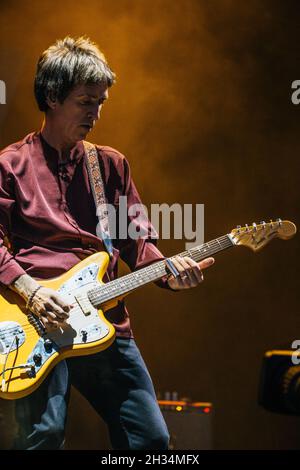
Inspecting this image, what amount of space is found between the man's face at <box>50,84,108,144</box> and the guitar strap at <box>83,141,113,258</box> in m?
0.11

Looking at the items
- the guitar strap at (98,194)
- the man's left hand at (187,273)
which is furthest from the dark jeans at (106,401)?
the guitar strap at (98,194)

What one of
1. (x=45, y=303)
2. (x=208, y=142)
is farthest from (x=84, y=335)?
(x=208, y=142)

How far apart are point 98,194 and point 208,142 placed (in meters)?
2.01

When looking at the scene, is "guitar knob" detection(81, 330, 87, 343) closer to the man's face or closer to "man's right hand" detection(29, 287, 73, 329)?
"man's right hand" detection(29, 287, 73, 329)

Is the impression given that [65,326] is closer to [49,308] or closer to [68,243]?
[49,308]

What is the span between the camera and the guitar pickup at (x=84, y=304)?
2.60m

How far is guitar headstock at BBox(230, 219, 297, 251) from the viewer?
287 cm

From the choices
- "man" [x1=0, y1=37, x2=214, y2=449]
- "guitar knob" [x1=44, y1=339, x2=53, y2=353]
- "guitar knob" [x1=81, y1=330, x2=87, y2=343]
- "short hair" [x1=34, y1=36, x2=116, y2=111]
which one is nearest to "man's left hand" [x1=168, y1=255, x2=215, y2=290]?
"man" [x1=0, y1=37, x2=214, y2=449]

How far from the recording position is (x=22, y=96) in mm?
4625

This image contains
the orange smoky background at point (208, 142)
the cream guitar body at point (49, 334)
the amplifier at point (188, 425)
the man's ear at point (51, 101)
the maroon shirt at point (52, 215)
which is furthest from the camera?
the orange smoky background at point (208, 142)

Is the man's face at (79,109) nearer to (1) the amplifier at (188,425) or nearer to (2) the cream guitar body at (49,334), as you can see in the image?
(2) the cream guitar body at (49,334)

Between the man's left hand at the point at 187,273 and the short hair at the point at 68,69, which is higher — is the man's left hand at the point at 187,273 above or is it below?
below

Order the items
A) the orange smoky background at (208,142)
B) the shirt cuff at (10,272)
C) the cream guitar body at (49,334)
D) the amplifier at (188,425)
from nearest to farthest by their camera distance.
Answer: the cream guitar body at (49,334)
the shirt cuff at (10,272)
the amplifier at (188,425)
the orange smoky background at (208,142)
